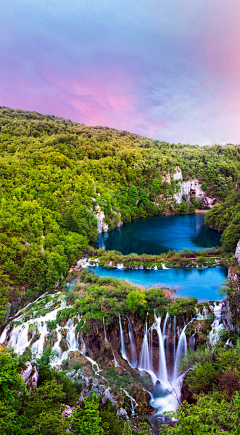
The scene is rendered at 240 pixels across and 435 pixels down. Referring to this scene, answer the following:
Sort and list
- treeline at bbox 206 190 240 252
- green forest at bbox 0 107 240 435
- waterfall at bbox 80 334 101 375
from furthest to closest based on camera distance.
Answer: treeline at bbox 206 190 240 252
waterfall at bbox 80 334 101 375
green forest at bbox 0 107 240 435

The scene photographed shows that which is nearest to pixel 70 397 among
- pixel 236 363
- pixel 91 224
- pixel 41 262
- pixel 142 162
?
pixel 236 363

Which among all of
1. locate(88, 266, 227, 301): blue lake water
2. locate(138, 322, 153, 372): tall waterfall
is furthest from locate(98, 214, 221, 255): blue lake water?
locate(138, 322, 153, 372): tall waterfall

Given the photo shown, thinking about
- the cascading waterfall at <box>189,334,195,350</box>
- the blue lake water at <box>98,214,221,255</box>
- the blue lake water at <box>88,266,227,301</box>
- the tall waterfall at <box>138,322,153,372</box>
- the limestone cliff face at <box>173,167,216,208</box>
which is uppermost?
the limestone cliff face at <box>173,167,216,208</box>

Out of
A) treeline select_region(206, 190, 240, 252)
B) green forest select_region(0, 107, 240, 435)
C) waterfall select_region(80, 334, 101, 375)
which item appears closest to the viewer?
green forest select_region(0, 107, 240, 435)

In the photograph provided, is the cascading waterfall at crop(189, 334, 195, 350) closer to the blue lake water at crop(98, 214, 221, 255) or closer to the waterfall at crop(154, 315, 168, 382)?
the waterfall at crop(154, 315, 168, 382)

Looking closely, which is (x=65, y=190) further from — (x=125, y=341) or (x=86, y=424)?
(x=86, y=424)

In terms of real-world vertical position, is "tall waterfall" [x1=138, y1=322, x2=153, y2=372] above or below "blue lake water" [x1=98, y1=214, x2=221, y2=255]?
below

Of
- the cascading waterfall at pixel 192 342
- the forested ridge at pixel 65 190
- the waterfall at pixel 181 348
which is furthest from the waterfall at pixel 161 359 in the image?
the forested ridge at pixel 65 190

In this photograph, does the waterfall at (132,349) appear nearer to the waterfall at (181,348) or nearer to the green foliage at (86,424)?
the waterfall at (181,348)
